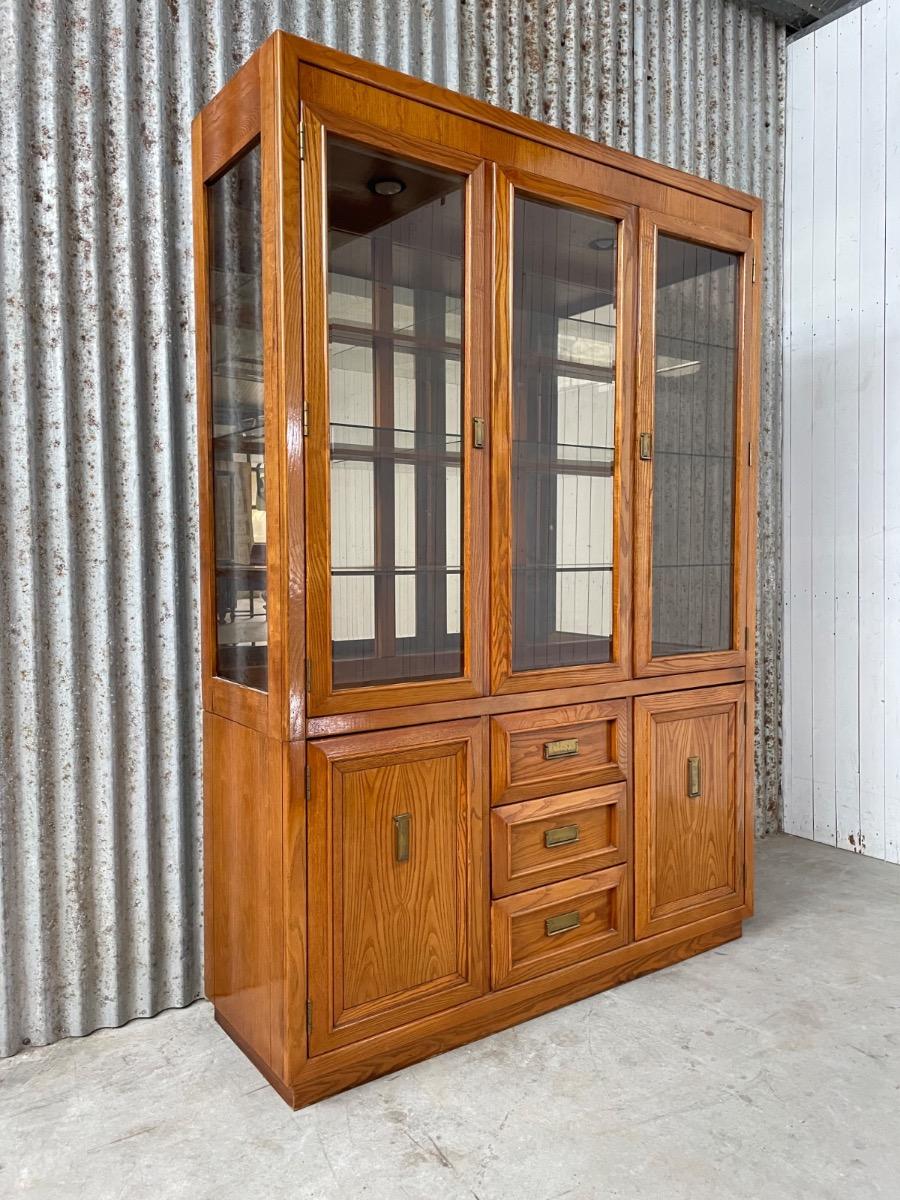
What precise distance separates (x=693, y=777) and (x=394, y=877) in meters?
1.08

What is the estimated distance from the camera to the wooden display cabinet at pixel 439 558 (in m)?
2.03

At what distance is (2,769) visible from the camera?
2.25m

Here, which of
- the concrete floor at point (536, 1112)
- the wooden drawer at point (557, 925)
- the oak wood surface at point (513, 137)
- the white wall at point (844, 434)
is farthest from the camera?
the white wall at point (844, 434)

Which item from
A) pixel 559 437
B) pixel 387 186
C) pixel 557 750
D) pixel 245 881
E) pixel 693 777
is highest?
pixel 387 186

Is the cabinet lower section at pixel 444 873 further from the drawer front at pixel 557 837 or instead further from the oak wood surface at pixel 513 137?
the oak wood surface at pixel 513 137

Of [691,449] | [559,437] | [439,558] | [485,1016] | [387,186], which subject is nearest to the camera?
[387,186]

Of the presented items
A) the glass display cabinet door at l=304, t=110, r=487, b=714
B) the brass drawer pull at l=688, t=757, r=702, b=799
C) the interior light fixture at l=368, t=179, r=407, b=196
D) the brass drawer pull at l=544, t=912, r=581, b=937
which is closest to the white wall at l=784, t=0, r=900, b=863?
the brass drawer pull at l=688, t=757, r=702, b=799

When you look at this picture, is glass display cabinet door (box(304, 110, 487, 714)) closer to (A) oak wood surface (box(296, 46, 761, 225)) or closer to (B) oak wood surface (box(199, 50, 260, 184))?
(A) oak wood surface (box(296, 46, 761, 225))

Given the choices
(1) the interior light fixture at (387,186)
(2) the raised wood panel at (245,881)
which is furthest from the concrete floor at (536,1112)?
(1) the interior light fixture at (387,186)

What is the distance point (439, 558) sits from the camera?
2236mm

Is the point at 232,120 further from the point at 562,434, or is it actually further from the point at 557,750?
the point at 557,750

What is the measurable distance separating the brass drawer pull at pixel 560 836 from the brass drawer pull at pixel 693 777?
46cm

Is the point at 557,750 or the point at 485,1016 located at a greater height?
the point at 557,750

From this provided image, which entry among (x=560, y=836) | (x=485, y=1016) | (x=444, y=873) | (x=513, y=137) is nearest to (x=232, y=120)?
(x=513, y=137)
